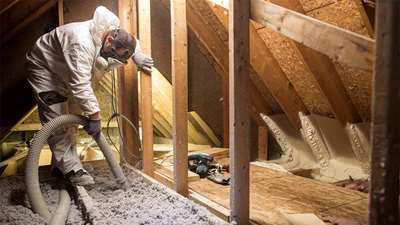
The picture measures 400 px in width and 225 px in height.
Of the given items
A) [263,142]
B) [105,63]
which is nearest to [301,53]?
[105,63]

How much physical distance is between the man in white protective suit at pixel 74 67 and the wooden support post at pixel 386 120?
1.72m

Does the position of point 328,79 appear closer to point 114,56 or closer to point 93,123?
point 114,56

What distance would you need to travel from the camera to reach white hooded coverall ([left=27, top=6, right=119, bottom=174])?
2.30 meters

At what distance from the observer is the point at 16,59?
345 centimetres

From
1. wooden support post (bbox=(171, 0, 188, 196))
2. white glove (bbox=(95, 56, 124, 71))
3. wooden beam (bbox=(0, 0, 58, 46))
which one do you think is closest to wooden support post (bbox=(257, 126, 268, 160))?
wooden support post (bbox=(171, 0, 188, 196))

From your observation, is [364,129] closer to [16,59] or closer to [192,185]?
[192,185]

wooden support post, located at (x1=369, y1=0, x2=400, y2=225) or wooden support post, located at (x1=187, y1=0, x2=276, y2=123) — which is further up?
wooden support post, located at (x1=187, y1=0, x2=276, y2=123)

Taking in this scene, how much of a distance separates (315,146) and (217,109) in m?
1.27

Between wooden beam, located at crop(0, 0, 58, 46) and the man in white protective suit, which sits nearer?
Answer: the man in white protective suit

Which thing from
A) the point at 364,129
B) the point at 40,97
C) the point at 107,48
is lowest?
the point at 364,129

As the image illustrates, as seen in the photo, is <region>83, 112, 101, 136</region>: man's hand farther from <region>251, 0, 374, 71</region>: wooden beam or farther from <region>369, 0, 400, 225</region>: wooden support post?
<region>369, 0, 400, 225</region>: wooden support post

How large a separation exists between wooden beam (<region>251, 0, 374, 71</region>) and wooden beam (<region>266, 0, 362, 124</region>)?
30.6 inches

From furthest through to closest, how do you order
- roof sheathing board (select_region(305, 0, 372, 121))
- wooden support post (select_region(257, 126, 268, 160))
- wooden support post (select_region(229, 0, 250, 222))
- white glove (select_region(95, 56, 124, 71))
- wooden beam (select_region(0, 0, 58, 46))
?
wooden support post (select_region(257, 126, 268, 160)), wooden beam (select_region(0, 0, 58, 46)), white glove (select_region(95, 56, 124, 71)), roof sheathing board (select_region(305, 0, 372, 121)), wooden support post (select_region(229, 0, 250, 222))

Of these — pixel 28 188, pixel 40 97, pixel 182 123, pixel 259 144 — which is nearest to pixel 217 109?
pixel 259 144
